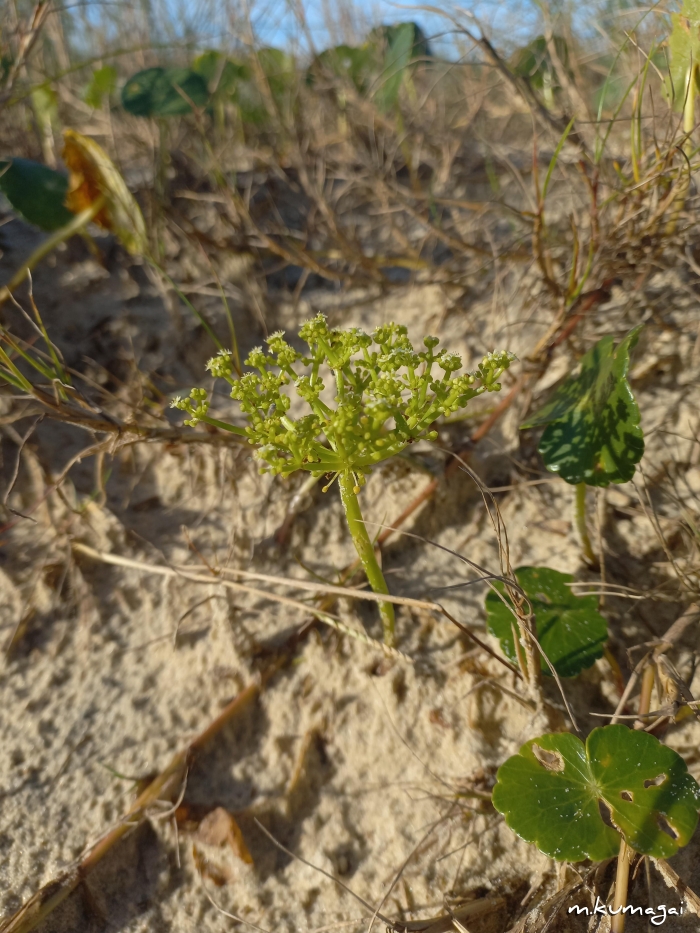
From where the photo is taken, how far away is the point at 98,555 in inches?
63.6

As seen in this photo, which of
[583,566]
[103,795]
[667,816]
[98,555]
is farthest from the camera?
[98,555]

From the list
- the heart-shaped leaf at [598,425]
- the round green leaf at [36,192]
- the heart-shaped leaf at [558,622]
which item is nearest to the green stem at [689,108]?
the heart-shaped leaf at [598,425]

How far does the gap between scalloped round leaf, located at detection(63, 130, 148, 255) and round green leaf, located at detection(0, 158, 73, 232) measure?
0.04m

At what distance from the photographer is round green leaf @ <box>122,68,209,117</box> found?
1.97 m

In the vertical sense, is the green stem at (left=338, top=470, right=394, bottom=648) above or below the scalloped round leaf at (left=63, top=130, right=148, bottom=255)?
below

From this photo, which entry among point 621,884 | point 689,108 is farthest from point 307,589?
point 689,108

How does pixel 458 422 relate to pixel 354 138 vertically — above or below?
below

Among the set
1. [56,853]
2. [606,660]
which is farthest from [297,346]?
[56,853]

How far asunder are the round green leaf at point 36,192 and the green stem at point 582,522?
1.64m

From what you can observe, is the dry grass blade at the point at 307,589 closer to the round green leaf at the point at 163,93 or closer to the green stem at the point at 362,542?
the green stem at the point at 362,542

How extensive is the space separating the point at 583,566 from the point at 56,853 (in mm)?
1254

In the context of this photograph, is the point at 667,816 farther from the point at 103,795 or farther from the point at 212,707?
the point at 103,795

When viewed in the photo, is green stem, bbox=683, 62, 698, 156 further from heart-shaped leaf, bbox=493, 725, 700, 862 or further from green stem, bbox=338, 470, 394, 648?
heart-shaped leaf, bbox=493, 725, 700, 862

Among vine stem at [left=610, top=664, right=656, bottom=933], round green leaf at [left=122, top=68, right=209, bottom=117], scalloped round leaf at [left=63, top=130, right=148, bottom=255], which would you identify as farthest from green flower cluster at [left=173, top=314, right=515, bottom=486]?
round green leaf at [left=122, top=68, right=209, bottom=117]
